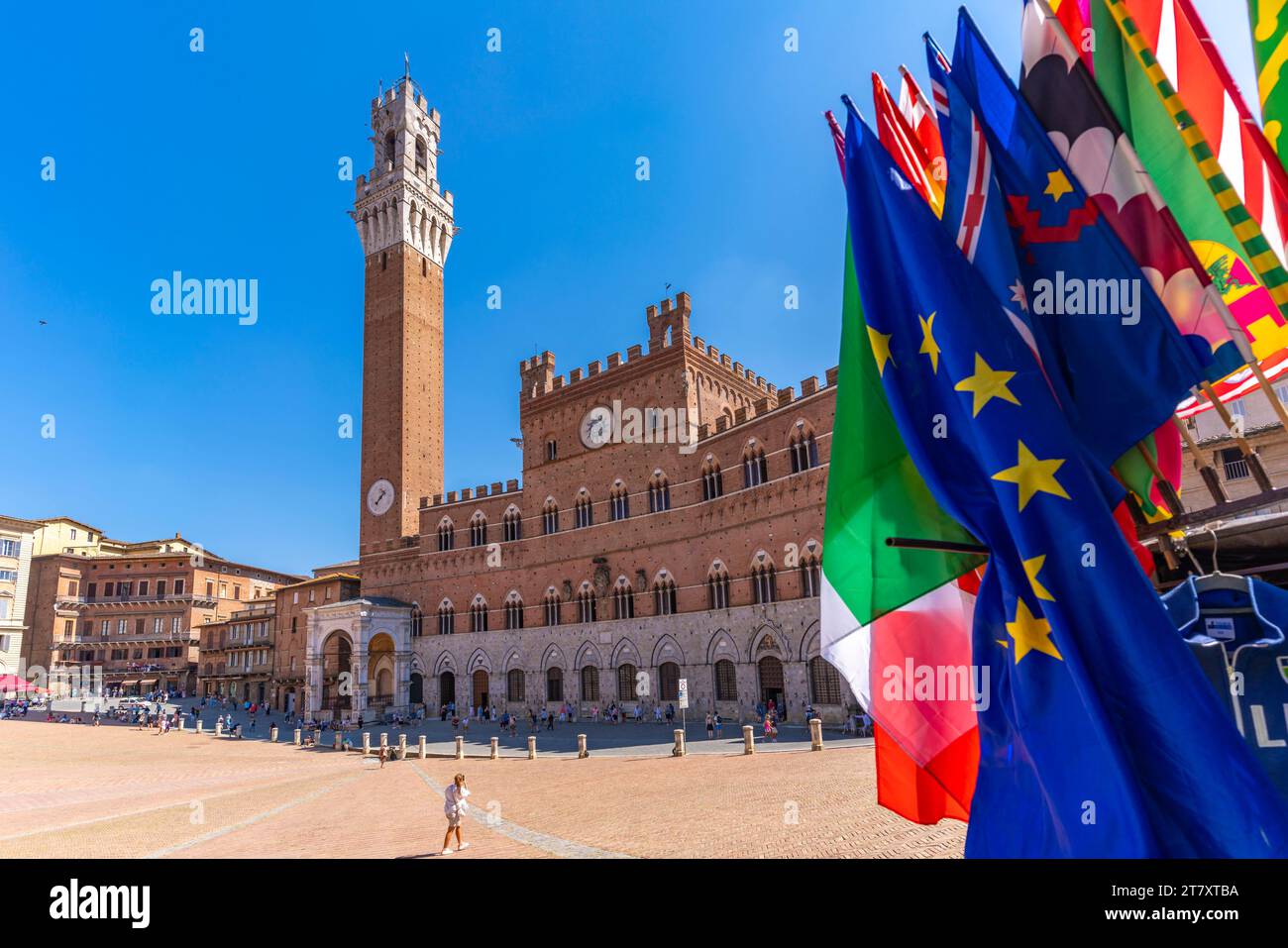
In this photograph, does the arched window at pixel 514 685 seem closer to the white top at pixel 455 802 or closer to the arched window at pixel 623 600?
the arched window at pixel 623 600

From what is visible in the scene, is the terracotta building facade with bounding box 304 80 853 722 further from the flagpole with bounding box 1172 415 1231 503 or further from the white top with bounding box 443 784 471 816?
the flagpole with bounding box 1172 415 1231 503

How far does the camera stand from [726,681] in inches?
1158

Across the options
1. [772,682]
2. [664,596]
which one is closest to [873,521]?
[772,682]

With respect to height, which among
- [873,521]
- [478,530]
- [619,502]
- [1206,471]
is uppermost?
[619,502]

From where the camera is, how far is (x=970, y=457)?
13.0 ft

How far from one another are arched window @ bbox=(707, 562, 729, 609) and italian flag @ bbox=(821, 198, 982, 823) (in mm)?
25433

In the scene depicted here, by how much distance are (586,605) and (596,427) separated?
9104 millimetres

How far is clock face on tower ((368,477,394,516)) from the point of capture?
44750 millimetres

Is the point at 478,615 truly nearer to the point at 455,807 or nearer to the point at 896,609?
the point at 455,807

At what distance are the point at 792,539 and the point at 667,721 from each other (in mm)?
10053

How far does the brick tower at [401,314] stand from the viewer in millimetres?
45312

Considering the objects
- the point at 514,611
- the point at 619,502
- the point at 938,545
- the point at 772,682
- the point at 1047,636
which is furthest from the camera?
the point at 514,611
